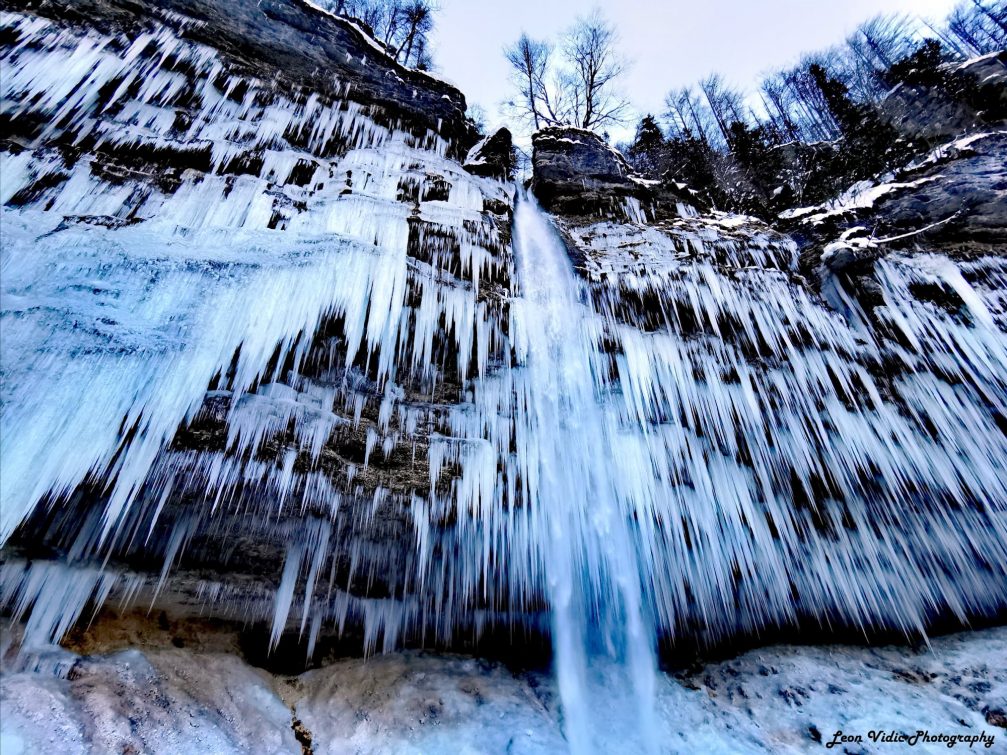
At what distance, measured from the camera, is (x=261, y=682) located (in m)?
3.47

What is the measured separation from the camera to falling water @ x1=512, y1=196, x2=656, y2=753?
3.92 meters

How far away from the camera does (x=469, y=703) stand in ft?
12.0

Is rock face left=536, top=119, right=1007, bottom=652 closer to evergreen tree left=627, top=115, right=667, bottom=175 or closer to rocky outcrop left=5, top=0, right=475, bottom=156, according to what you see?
rocky outcrop left=5, top=0, right=475, bottom=156

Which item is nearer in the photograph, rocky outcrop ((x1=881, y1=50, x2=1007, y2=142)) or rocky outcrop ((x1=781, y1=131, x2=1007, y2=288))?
rocky outcrop ((x1=781, y1=131, x2=1007, y2=288))

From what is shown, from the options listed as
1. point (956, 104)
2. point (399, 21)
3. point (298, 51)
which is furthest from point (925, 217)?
point (399, 21)

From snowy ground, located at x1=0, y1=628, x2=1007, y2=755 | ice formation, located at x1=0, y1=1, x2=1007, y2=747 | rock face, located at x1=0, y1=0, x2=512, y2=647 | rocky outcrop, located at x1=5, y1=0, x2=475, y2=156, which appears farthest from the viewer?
rocky outcrop, located at x1=5, y1=0, x2=475, y2=156

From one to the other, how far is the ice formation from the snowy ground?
1.10 feet

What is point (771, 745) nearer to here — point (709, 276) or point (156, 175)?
A: point (709, 276)

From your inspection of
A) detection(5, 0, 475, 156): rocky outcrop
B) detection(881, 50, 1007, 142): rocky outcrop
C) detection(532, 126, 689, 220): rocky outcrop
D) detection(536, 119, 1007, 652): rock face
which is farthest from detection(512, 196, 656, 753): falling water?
detection(881, 50, 1007, 142): rocky outcrop

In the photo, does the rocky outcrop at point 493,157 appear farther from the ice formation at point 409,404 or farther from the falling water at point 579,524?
the falling water at point 579,524

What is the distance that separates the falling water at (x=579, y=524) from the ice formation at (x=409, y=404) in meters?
0.03

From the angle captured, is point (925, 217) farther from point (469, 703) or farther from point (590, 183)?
point (469, 703)

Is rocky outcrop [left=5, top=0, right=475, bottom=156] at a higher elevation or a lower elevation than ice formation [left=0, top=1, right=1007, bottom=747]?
higher

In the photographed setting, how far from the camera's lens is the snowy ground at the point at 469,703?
262cm
